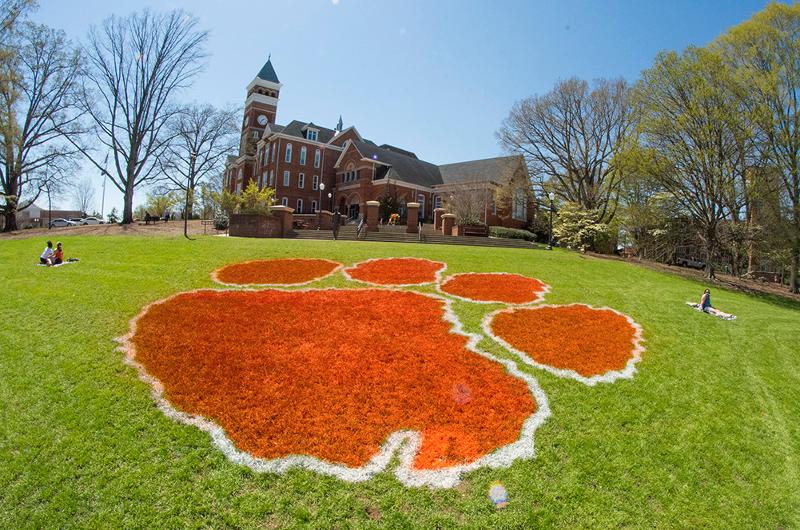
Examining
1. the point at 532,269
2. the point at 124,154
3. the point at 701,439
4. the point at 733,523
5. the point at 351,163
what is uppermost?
the point at 351,163

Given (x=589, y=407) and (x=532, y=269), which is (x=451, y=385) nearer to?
(x=589, y=407)

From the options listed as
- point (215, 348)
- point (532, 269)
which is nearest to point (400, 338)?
point (215, 348)

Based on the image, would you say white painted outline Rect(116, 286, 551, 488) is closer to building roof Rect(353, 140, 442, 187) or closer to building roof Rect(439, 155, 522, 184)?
building roof Rect(439, 155, 522, 184)

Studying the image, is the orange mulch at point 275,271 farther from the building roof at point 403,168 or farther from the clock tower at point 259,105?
the clock tower at point 259,105

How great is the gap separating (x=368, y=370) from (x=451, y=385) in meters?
1.35

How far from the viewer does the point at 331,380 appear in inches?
234

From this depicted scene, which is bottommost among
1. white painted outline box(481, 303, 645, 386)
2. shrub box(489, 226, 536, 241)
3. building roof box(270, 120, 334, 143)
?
white painted outline box(481, 303, 645, 386)

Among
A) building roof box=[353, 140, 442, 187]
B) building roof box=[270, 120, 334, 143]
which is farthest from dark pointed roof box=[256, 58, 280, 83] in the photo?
building roof box=[353, 140, 442, 187]

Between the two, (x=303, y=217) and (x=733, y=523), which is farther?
(x=303, y=217)

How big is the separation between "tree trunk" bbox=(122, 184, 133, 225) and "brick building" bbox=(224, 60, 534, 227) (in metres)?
15.3

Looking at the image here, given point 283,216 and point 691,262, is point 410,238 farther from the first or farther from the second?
point 691,262

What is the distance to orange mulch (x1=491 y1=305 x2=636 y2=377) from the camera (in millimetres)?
7094

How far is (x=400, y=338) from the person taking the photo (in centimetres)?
759

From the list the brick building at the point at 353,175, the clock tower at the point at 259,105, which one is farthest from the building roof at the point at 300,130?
the clock tower at the point at 259,105
